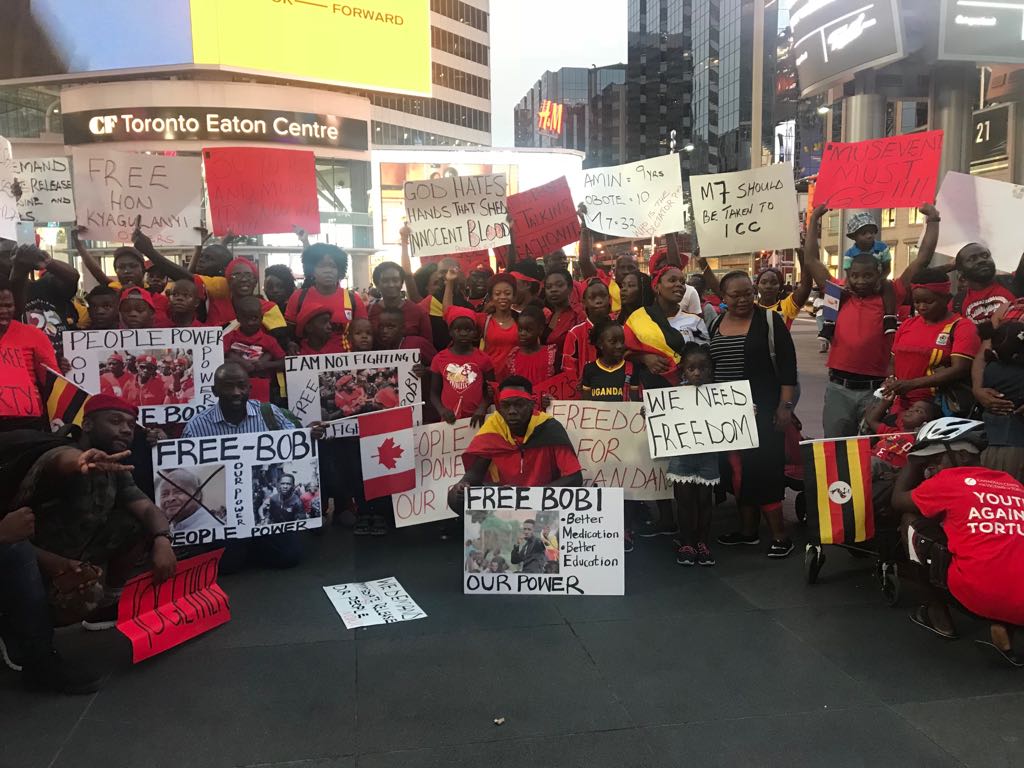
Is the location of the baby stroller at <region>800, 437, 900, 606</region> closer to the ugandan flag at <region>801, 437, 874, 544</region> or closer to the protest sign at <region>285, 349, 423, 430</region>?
the ugandan flag at <region>801, 437, 874, 544</region>

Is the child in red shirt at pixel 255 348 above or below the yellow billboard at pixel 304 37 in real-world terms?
below

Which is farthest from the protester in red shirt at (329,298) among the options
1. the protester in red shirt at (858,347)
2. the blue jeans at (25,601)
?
the protester in red shirt at (858,347)

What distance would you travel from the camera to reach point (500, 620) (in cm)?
441

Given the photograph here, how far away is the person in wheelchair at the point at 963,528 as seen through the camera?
358 centimetres

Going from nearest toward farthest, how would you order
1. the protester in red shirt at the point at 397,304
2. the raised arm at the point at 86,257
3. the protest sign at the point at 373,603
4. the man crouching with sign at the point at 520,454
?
the protest sign at the point at 373,603
the man crouching with sign at the point at 520,454
the protester in red shirt at the point at 397,304
the raised arm at the point at 86,257

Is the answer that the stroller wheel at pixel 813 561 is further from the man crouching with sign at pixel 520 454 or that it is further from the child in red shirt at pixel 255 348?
the child in red shirt at pixel 255 348

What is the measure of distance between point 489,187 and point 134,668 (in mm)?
5353

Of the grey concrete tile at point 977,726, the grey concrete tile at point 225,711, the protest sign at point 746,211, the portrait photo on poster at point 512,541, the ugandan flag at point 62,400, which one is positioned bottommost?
the grey concrete tile at point 977,726

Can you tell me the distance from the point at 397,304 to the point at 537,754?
13.9 ft

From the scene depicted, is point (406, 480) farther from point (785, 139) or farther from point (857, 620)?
point (785, 139)

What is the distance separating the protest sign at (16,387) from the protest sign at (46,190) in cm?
463

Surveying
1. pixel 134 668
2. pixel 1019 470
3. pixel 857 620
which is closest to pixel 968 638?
pixel 857 620

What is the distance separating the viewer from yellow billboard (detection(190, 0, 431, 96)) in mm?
30672

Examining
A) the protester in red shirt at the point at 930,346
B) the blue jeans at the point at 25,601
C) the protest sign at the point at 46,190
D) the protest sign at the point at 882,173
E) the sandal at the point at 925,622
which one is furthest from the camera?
the protest sign at the point at 46,190
